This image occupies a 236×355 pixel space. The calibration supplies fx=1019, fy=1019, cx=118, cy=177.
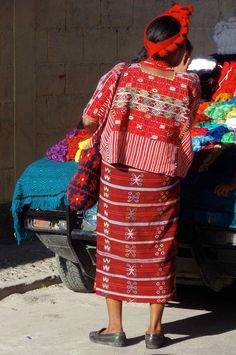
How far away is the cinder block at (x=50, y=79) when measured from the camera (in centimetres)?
909

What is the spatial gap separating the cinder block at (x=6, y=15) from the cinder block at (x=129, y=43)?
154 cm

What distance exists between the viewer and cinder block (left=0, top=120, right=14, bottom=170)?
872 cm

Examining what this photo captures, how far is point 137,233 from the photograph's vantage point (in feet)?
19.1

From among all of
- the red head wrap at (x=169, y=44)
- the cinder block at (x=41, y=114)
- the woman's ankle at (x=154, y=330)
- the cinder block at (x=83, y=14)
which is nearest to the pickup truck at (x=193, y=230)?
the woman's ankle at (x=154, y=330)

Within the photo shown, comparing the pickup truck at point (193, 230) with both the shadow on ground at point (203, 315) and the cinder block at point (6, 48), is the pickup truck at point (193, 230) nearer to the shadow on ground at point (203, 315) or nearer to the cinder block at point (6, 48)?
the shadow on ground at point (203, 315)

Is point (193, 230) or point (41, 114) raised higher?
point (193, 230)

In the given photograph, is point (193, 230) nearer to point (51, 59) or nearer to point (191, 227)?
point (191, 227)

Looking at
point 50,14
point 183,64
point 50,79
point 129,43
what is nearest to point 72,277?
point 183,64

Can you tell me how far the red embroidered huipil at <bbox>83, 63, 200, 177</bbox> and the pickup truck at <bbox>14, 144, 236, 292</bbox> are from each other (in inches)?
12.9

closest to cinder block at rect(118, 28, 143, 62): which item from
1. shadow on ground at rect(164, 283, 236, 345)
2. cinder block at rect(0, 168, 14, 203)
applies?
cinder block at rect(0, 168, 14, 203)

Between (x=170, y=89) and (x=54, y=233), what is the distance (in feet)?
4.16

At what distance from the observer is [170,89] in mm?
5773

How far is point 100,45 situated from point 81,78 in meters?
0.40

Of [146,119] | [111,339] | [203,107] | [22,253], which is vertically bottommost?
[22,253]
